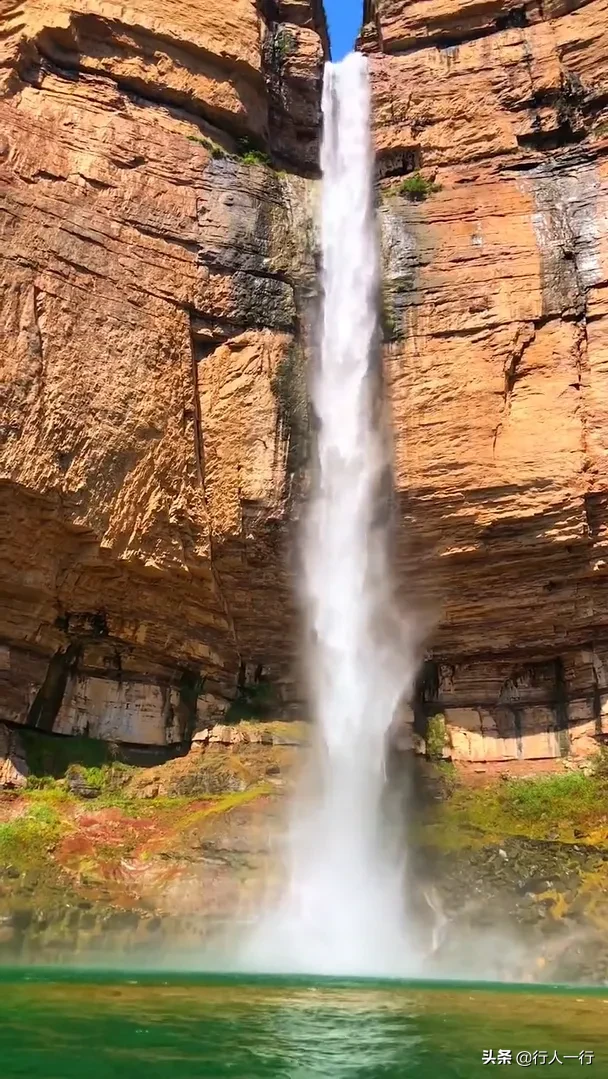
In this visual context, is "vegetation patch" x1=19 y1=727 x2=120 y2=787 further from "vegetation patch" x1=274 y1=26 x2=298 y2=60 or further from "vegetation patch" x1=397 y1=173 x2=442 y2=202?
"vegetation patch" x1=274 y1=26 x2=298 y2=60

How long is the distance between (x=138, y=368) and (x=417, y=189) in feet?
27.1

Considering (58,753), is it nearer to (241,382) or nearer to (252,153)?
(241,382)

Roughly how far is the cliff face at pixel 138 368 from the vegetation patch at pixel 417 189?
7.69ft

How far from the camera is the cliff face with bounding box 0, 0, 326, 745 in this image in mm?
15672

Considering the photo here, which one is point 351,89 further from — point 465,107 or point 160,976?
point 160,976

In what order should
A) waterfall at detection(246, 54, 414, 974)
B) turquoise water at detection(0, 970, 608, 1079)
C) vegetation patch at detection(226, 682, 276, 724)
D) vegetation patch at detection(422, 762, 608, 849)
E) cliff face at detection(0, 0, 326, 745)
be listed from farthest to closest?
vegetation patch at detection(226, 682, 276, 724) → waterfall at detection(246, 54, 414, 974) → cliff face at detection(0, 0, 326, 745) → vegetation patch at detection(422, 762, 608, 849) → turquoise water at detection(0, 970, 608, 1079)

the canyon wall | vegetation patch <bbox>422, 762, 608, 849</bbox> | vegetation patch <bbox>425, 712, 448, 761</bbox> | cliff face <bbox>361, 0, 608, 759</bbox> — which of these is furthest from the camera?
vegetation patch <bbox>425, 712, 448, 761</bbox>

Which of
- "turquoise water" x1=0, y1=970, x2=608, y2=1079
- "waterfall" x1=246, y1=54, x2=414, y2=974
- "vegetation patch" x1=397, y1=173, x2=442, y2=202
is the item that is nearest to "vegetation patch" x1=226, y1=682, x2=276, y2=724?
"waterfall" x1=246, y1=54, x2=414, y2=974

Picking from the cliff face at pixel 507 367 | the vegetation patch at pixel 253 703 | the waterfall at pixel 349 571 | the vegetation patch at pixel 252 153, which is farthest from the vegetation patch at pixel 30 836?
the vegetation patch at pixel 252 153

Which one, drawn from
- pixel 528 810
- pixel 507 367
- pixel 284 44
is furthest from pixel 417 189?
pixel 528 810

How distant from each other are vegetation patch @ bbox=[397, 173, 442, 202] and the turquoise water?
16519 millimetres

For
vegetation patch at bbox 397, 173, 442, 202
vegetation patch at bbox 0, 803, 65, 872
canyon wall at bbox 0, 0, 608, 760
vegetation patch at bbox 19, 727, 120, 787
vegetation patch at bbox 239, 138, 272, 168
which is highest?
vegetation patch at bbox 239, 138, 272, 168

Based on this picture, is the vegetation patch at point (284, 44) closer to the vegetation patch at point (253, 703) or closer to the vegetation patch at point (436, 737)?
the vegetation patch at point (253, 703)

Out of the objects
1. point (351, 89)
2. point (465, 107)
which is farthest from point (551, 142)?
point (351, 89)
